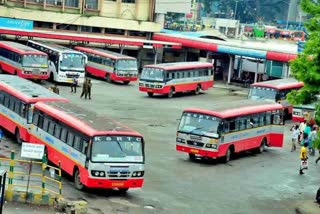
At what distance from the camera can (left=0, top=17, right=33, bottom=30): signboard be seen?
54.7 meters

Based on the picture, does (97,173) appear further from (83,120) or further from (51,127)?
(51,127)

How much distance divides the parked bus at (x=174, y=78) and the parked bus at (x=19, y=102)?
52.5 ft

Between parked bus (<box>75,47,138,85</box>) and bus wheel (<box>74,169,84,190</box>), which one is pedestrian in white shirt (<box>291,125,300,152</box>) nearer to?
bus wheel (<box>74,169,84,190</box>)

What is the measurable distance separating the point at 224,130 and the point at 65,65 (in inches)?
808

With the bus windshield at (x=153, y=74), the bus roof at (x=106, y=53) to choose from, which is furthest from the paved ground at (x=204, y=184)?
the bus roof at (x=106, y=53)

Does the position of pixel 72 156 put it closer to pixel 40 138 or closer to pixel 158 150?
pixel 40 138

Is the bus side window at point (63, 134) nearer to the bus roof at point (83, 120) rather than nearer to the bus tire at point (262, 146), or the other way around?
the bus roof at point (83, 120)

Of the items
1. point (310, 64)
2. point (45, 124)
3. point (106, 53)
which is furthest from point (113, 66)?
point (310, 64)

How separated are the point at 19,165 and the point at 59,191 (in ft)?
13.7

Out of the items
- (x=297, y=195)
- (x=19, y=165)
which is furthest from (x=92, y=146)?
(x=297, y=195)

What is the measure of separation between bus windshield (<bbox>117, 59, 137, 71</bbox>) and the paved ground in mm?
12294

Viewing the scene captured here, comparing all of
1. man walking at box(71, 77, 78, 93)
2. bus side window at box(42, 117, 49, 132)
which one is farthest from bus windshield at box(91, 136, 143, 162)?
man walking at box(71, 77, 78, 93)

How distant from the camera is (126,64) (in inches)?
1982

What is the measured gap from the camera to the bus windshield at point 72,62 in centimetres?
4638
